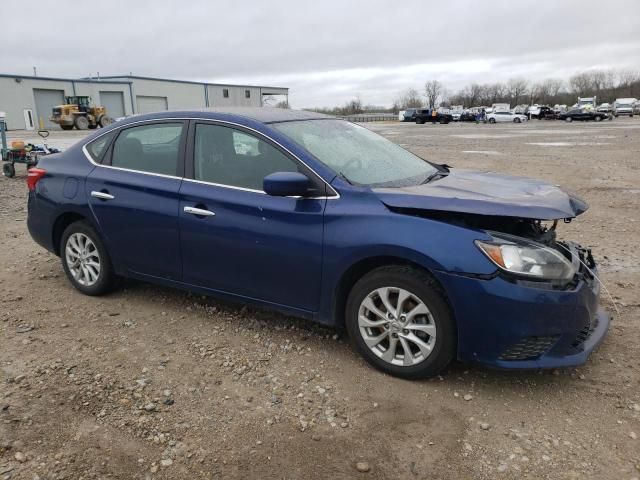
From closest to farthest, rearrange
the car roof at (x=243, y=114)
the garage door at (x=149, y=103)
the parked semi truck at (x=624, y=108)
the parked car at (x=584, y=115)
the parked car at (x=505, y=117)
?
the car roof at (x=243, y=114), the parked car at (x=584, y=115), the parked car at (x=505, y=117), the parked semi truck at (x=624, y=108), the garage door at (x=149, y=103)

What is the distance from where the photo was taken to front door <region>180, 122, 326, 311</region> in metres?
3.58

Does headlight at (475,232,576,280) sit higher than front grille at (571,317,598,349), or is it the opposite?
headlight at (475,232,576,280)

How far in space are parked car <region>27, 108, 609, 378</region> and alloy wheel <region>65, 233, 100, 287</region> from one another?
0.02 m

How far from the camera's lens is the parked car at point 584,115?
4931 centimetres

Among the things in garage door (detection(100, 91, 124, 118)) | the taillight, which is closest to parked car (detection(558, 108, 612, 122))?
garage door (detection(100, 91, 124, 118))

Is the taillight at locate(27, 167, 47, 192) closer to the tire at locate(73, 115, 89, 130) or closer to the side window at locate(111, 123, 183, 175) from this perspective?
the side window at locate(111, 123, 183, 175)

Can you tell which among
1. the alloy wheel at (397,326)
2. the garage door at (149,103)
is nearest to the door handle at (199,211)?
the alloy wheel at (397,326)

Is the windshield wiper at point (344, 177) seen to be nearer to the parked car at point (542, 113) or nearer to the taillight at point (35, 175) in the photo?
the taillight at point (35, 175)

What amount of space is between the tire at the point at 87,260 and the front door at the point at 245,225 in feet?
3.16

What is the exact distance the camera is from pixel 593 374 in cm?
345

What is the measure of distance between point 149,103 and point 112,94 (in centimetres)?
591

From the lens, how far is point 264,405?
319 centimetres

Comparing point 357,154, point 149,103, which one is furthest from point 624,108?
point 357,154

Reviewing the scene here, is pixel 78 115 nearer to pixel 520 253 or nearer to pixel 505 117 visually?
pixel 505 117
